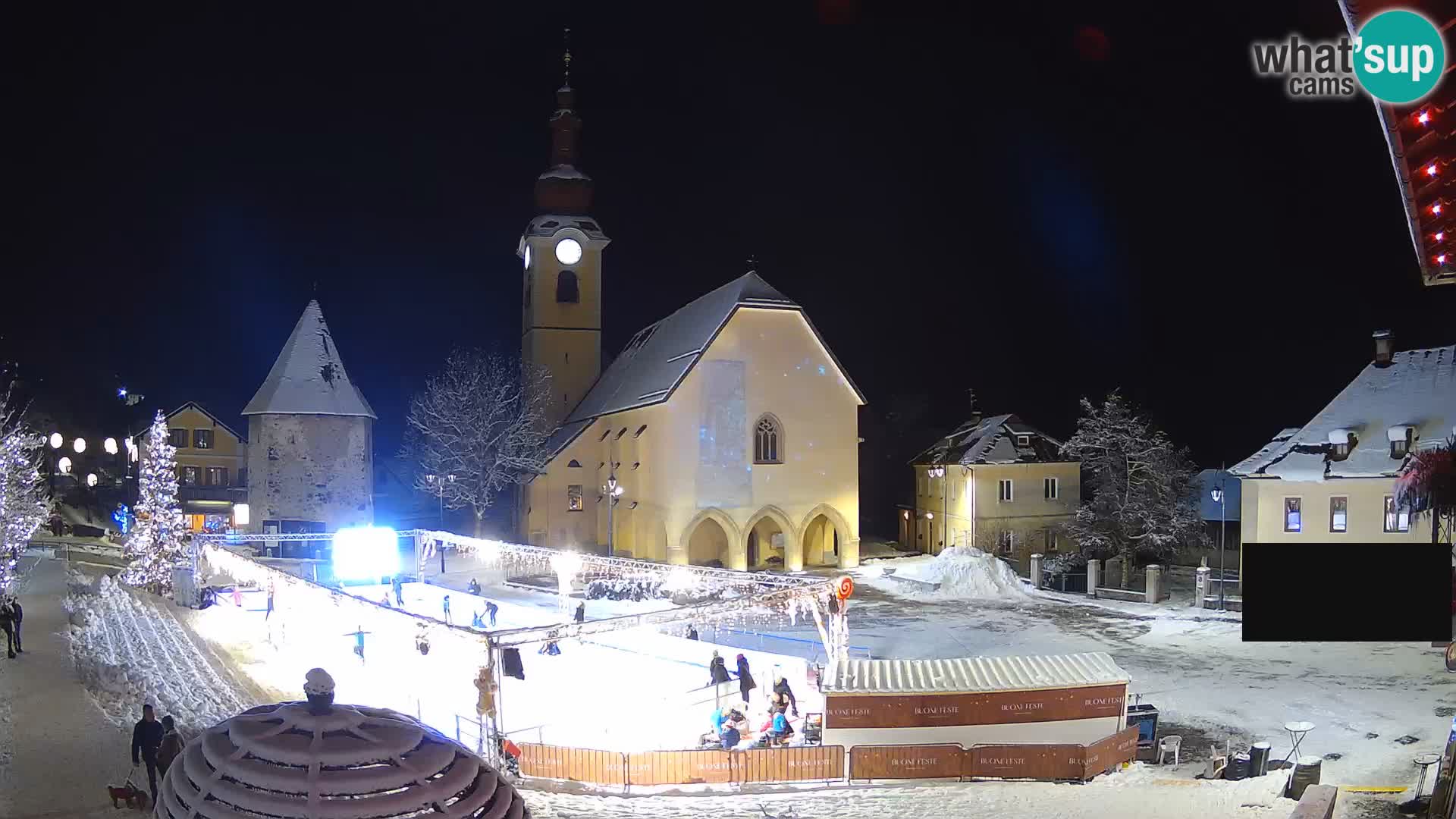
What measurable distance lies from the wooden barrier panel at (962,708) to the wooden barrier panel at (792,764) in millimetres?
525

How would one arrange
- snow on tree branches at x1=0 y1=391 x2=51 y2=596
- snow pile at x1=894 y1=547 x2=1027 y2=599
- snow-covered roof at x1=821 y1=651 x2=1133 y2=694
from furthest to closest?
snow pile at x1=894 y1=547 x2=1027 y2=599 → snow on tree branches at x1=0 y1=391 x2=51 y2=596 → snow-covered roof at x1=821 y1=651 x2=1133 y2=694

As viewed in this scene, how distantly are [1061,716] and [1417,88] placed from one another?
11.4 metres

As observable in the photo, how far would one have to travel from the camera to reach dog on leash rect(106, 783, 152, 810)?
1026 centimetres

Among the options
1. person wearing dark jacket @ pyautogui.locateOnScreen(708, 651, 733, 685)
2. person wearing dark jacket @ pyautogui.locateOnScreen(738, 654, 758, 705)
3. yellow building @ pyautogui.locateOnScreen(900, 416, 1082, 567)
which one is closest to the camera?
person wearing dark jacket @ pyautogui.locateOnScreen(738, 654, 758, 705)

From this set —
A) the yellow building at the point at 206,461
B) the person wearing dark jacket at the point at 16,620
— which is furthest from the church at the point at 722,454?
the yellow building at the point at 206,461

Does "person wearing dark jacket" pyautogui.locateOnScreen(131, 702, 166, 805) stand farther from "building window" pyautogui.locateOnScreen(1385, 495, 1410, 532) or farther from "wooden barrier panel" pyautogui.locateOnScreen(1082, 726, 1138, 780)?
"building window" pyautogui.locateOnScreen(1385, 495, 1410, 532)

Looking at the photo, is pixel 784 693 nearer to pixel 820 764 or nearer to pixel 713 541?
pixel 820 764

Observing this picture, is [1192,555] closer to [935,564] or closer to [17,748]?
[935,564]

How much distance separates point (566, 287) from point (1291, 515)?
33.1 metres

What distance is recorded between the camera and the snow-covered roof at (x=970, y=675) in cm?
1441

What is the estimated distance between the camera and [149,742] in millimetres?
11102

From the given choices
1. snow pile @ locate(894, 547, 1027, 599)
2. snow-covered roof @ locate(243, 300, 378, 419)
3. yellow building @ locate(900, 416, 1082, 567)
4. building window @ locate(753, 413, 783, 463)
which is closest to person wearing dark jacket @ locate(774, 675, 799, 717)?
snow pile @ locate(894, 547, 1027, 599)

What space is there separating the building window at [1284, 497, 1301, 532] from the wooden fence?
19.0m

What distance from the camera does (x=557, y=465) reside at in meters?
43.6
